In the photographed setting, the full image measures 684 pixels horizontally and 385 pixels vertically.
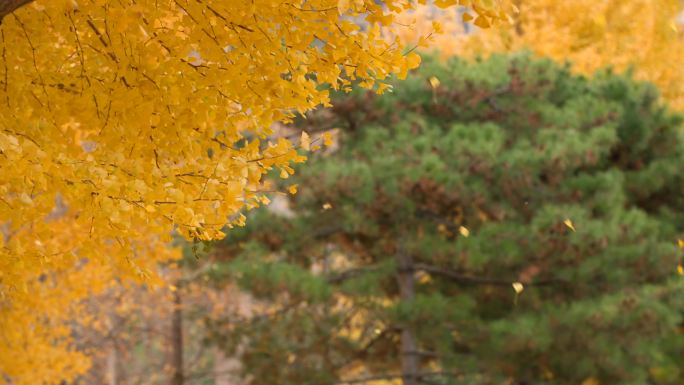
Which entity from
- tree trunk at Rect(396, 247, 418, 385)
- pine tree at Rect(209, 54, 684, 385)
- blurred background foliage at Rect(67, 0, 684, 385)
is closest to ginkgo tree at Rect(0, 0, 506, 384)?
pine tree at Rect(209, 54, 684, 385)

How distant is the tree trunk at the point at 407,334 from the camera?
10992mm

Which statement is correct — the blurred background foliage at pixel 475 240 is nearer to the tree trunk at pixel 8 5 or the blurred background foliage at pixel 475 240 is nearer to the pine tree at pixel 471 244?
the pine tree at pixel 471 244

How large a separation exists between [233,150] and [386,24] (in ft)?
3.66

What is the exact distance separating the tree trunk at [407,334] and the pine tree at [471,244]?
2 cm

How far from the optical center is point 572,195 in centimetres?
1058

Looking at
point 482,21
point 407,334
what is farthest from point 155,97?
point 407,334

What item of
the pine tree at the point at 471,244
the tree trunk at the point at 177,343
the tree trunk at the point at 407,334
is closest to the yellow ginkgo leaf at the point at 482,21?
the pine tree at the point at 471,244

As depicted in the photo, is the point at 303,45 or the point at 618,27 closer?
the point at 303,45

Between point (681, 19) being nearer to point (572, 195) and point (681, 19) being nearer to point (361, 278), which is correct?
point (572, 195)

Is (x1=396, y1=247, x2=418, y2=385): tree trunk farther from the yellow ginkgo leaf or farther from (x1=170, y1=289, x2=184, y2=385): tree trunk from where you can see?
the yellow ginkgo leaf

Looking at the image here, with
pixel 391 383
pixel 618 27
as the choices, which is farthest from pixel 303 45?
pixel 391 383

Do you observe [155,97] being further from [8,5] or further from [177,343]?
[177,343]

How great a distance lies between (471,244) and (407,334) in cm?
190

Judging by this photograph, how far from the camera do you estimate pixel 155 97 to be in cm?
418
